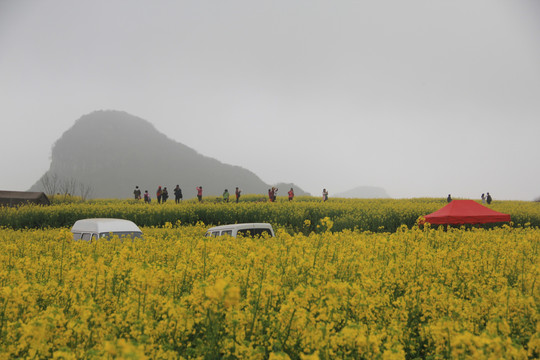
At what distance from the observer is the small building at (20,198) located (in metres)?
37.0

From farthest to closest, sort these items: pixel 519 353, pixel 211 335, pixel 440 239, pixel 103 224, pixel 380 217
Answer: pixel 380 217 → pixel 103 224 → pixel 440 239 → pixel 211 335 → pixel 519 353

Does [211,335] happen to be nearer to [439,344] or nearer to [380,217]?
[439,344]

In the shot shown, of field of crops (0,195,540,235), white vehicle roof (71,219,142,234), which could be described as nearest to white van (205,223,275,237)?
white vehicle roof (71,219,142,234)

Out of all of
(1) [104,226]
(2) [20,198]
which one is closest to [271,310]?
(1) [104,226]

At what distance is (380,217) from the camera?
26453 mm

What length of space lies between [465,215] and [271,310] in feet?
47.1

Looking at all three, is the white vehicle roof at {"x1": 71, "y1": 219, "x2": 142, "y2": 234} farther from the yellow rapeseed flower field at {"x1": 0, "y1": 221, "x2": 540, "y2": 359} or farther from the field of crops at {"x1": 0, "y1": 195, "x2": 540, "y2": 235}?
the field of crops at {"x1": 0, "y1": 195, "x2": 540, "y2": 235}

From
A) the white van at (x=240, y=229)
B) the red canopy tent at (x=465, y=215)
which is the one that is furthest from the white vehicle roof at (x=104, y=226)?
the red canopy tent at (x=465, y=215)

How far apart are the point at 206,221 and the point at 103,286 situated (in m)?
22.7

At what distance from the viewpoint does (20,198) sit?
3762 centimetres

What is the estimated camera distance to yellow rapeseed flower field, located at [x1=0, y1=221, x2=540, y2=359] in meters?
3.68

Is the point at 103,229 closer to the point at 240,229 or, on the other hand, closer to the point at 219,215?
the point at 240,229

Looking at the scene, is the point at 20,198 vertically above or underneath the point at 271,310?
above

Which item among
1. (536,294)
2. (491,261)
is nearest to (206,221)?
(491,261)
